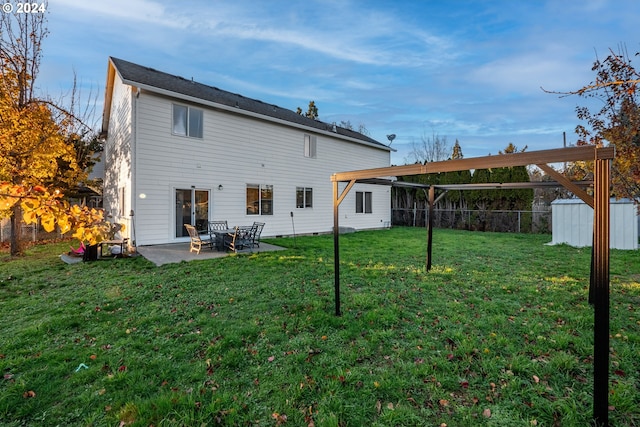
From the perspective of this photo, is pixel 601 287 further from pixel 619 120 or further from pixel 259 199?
pixel 259 199

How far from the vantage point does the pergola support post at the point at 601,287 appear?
6.85 feet

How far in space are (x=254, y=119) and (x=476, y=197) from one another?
13334 millimetres

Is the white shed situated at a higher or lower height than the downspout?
lower

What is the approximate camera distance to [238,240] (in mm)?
9594

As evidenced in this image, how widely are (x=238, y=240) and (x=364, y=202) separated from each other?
9493 mm

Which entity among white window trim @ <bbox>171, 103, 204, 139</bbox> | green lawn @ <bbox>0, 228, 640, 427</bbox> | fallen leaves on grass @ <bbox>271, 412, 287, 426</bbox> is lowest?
fallen leaves on grass @ <bbox>271, 412, 287, 426</bbox>

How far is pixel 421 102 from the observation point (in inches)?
829

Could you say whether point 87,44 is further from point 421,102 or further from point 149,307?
point 421,102

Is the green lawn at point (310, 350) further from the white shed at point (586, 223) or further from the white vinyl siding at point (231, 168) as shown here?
the white shed at point (586, 223)

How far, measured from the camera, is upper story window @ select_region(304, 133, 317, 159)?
48.0 ft

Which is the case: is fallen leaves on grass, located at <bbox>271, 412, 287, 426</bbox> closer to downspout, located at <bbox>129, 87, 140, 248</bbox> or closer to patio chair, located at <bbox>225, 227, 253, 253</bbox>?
patio chair, located at <bbox>225, 227, 253, 253</bbox>

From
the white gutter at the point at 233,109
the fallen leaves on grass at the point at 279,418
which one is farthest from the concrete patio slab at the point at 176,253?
the fallen leaves on grass at the point at 279,418

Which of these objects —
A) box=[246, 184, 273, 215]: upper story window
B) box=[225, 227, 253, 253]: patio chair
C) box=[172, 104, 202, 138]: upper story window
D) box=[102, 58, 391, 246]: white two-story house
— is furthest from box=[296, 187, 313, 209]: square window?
box=[172, 104, 202, 138]: upper story window

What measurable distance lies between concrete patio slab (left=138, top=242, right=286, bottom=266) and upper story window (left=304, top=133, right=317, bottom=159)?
6.00 m
